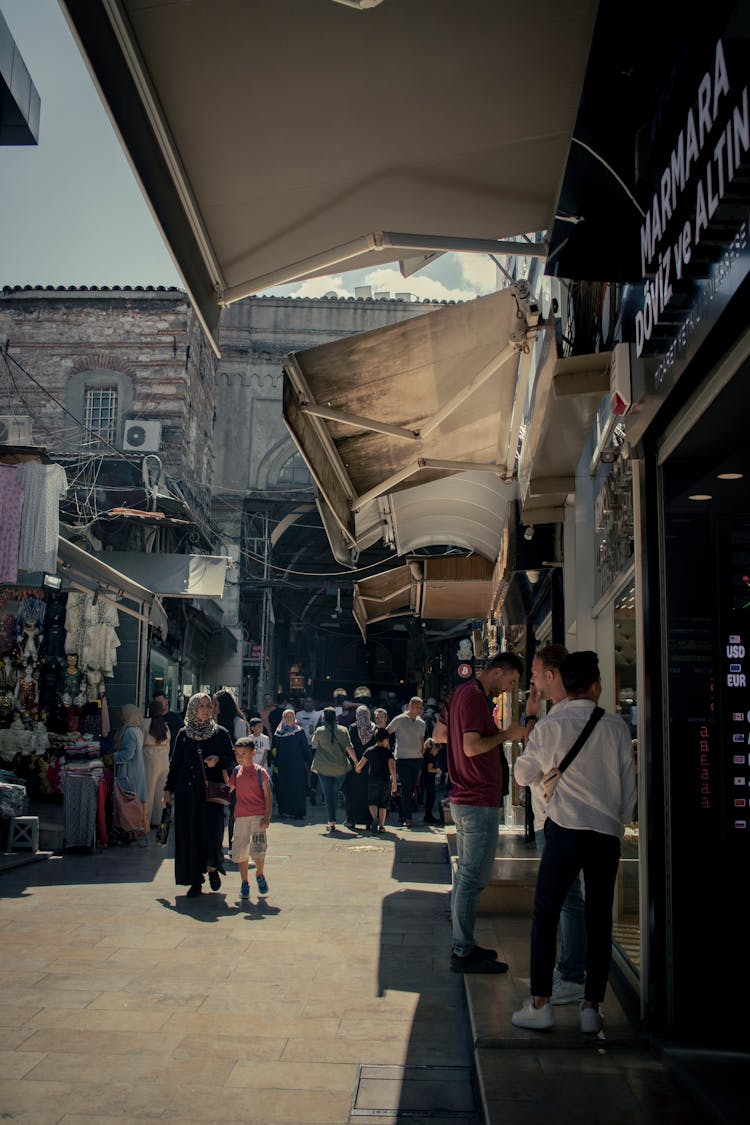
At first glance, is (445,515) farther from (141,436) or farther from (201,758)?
(141,436)

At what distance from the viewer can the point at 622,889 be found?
5.72 metres

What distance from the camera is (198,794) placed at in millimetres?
8891

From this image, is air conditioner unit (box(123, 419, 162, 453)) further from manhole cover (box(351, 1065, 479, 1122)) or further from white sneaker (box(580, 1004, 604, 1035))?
white sneaker (box(580, 1004, 604, 1035))

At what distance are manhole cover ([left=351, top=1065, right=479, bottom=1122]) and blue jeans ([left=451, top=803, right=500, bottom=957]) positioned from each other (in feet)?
4.22

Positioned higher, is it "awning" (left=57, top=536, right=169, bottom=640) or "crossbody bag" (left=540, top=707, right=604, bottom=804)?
"awning" (left=57, top=536, right=169, bottom=640)

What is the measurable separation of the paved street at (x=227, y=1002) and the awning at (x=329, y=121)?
3378 millimetres

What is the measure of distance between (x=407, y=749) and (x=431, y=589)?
305 centimetres

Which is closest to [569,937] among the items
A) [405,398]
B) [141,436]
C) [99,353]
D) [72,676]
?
[405,398]

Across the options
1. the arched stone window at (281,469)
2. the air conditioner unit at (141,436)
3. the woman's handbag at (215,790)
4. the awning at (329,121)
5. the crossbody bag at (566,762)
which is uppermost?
the arched stone window at (281,469)

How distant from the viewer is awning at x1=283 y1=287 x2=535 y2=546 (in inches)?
214

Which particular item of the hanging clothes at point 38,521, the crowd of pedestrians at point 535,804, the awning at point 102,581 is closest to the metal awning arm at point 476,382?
the crowd of pedestrians at point 535,804

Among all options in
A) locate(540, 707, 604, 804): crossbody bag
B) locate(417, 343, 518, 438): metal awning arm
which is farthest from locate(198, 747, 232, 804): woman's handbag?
locate(540, 707, 604, 804): crossbody bag

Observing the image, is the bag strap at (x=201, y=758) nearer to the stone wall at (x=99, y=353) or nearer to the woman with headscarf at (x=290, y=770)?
the woman with headscarf at (x=290, y=770)

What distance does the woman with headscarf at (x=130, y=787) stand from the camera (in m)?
11.5
